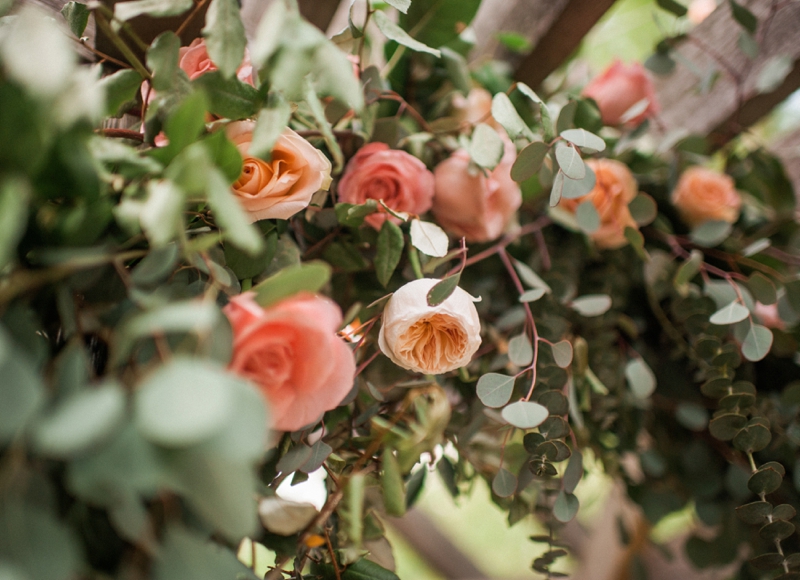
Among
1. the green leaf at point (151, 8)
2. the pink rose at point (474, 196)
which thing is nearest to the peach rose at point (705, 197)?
the pink rose at point (474, 196)

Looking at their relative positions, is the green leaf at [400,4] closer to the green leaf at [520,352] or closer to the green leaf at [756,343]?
the green leaf at [520,352]

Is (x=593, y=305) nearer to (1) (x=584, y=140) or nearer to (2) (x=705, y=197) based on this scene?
(1) (x=584, y=140)

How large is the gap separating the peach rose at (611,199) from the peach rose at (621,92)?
0.15 m

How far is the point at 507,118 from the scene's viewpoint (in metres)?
0.43

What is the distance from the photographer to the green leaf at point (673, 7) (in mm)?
662

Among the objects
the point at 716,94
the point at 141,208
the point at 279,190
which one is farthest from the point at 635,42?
the point at 141,208

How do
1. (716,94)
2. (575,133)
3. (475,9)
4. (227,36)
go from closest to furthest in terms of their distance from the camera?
1. (227,36)
2. (575,133)
3. (475,9)
4. (716,94)

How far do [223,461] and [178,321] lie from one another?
61 mm

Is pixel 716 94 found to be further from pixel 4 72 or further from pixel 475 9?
pixel 4 72

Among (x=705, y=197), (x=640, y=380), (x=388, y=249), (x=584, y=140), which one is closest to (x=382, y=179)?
(x=388, y=249)

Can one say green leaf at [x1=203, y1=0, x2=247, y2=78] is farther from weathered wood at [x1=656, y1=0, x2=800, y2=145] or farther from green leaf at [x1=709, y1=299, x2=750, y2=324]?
weathered wood at [x1=656, y1=0, x2=800, y2=145]

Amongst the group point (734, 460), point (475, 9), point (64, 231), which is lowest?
point (734, 460)

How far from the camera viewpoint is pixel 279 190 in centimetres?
37

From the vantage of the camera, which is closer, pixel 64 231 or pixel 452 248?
pixel 64 231
